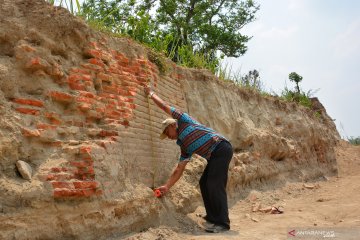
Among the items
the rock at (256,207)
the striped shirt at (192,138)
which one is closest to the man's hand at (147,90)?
the striped shirt at (192,138)

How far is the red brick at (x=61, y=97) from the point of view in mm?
3932

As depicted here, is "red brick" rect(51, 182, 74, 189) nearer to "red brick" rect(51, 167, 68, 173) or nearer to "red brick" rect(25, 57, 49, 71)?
"red brick" rect(51, 167, 68, 173)

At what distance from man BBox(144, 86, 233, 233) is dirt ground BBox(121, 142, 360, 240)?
0.23 meters

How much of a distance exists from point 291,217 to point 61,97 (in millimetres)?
3556

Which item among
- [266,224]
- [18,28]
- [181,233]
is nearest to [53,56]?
[18,28]

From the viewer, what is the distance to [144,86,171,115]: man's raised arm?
474 centimetres

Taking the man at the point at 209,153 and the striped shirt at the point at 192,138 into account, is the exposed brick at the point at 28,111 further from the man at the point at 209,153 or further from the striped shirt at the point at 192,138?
the striped shirt at the point at 192,138

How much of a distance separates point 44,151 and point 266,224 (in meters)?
2.98

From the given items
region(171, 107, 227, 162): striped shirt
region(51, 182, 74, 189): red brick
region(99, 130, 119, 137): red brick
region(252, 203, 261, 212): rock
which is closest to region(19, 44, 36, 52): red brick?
region(99, 130, 119, 137): red brick

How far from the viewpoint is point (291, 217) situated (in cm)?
554

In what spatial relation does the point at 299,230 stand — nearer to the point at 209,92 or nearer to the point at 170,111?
the point at 170,111

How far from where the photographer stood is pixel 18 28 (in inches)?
155

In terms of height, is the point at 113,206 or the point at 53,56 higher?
the point at 53,56

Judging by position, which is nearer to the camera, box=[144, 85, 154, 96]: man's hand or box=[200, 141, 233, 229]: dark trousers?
box=[200, 141, 233, 229]: dark trousers
